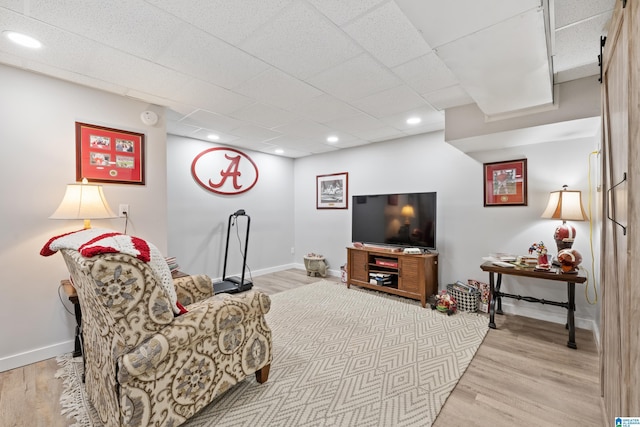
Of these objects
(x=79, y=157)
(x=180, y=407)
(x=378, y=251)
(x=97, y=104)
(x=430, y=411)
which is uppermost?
(x=97, y=104)

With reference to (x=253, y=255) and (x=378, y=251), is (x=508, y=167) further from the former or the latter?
(x=253, y=255)

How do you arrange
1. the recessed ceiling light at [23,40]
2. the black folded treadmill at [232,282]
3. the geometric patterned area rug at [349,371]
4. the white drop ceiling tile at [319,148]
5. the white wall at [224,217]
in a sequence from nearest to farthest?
1. the geometric patterned area rug at [349,371]
2. the recessed ceiling light at [23,40]
3. the black folded treadmill at [232,282]
4. the white wall at [224,217]
5. the white drop ceiling tile at [319,148]

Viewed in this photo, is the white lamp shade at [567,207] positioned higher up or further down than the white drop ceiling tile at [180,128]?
further down

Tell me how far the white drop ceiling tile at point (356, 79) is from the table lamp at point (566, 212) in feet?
6.54

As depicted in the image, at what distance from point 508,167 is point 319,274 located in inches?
131

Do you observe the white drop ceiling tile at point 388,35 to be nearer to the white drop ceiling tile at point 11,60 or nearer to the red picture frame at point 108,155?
the red picture frame at point 108,155

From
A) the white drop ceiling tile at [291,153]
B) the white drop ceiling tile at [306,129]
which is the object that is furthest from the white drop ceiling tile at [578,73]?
the white drop ceiling tile at [291,153]

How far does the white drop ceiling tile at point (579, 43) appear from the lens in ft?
5.64

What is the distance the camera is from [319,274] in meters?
5.07

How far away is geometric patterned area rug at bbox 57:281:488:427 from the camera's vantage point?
1634 mm

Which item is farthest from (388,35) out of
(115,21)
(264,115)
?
(264,115)

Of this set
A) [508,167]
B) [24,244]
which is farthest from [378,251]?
[24,244]

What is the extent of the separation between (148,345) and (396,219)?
332cm

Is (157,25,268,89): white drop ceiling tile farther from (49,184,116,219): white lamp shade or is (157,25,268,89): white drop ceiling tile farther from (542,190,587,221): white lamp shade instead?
(542,190,587,221): white lamp shade
